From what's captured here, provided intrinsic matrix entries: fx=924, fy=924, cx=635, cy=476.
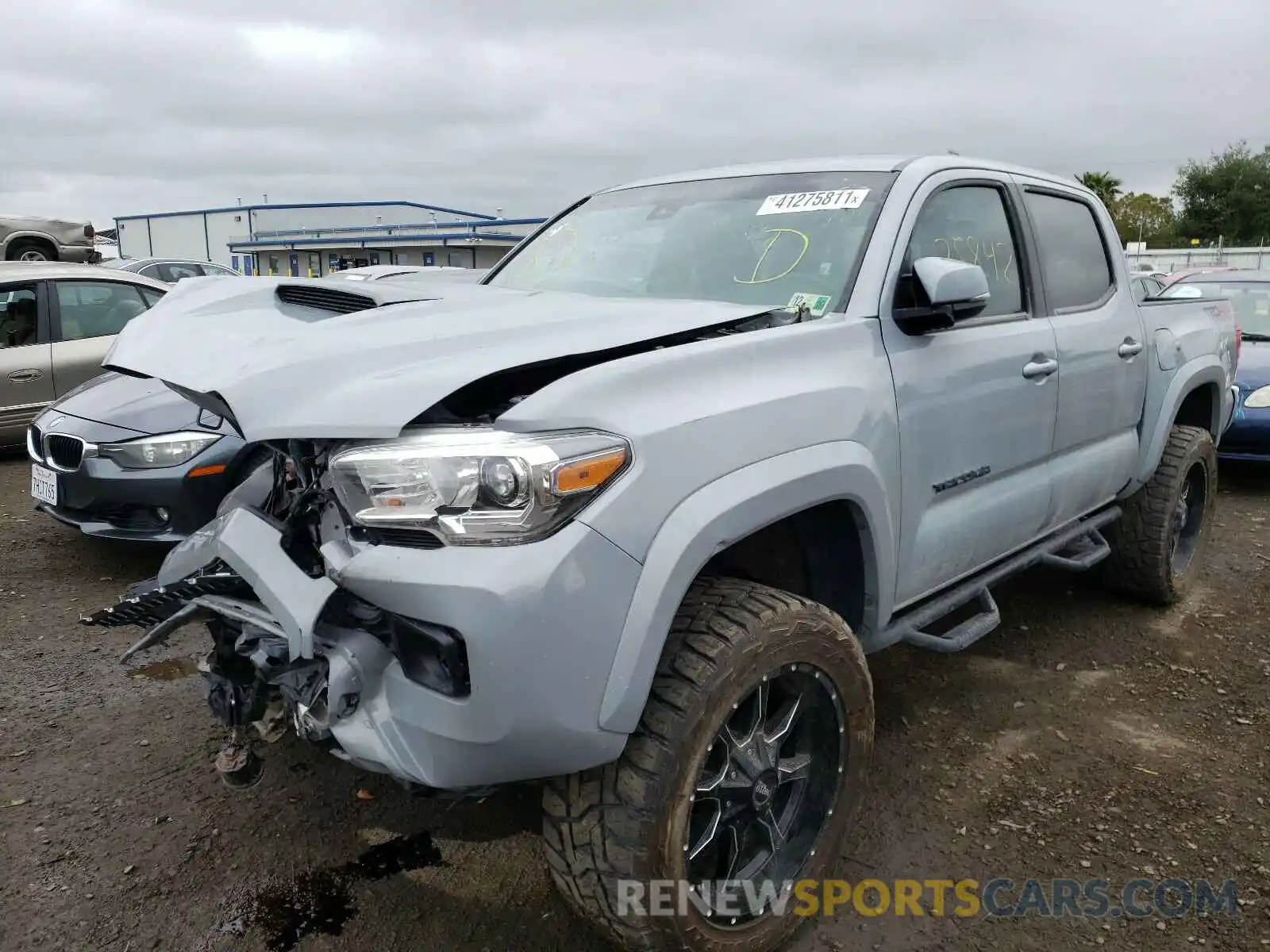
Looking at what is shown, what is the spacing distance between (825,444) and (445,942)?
153cm

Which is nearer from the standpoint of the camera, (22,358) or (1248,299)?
(22,358)

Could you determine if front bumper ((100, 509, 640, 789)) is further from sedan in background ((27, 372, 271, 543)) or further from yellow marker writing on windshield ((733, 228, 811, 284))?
sedan in background ((27, 372, 271, 543))

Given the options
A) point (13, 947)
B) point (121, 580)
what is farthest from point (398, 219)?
point (13, 947)

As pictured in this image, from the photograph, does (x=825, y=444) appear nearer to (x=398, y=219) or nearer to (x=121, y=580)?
(x=121, y=580)

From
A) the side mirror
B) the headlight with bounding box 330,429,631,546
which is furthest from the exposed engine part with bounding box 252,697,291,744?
the side mirror

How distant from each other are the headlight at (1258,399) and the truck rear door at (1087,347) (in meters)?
3.60

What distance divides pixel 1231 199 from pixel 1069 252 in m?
55.9

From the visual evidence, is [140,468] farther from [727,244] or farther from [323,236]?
[323,236]

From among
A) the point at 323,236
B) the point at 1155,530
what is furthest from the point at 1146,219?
the point at 1155,530

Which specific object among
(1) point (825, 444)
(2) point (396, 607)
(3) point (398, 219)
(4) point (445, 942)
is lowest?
(4) point (445, 942)

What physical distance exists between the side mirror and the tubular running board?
0.87 metres

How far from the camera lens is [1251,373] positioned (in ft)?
22.8

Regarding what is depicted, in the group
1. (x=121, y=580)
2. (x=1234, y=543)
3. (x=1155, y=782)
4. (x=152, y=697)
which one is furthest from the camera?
(x=1234, y=543)

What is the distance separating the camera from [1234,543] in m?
5.65
